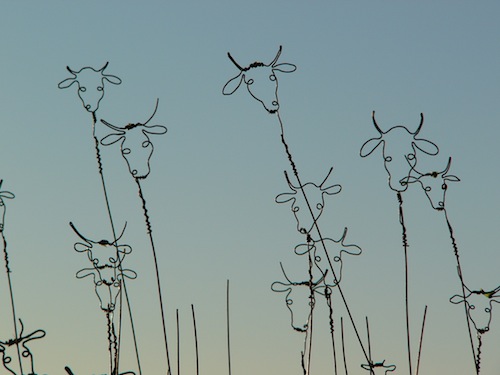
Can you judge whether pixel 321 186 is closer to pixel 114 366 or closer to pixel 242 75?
pixel 242 75

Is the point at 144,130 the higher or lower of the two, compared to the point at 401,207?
higher

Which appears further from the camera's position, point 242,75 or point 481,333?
point 242,75

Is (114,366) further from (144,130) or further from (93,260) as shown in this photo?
(144,130)

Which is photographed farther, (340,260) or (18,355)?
(340,260)

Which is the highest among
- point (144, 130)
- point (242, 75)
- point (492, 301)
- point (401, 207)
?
point (242, 75)

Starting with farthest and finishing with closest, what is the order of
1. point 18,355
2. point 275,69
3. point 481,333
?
point 275,69, point 481,333, point 18,355

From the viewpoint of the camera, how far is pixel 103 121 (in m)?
2.84

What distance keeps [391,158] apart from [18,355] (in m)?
1.05

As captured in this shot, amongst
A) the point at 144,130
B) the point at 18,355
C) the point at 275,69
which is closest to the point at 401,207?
the point at 275,69

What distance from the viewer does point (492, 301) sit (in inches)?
108

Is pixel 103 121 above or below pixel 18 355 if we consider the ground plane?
above

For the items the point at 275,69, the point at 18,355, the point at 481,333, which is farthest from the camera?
the point at 275,69

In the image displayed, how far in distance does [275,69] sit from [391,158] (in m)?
0.39

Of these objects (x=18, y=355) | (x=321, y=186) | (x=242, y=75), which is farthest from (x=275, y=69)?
(x=18, y=355)
